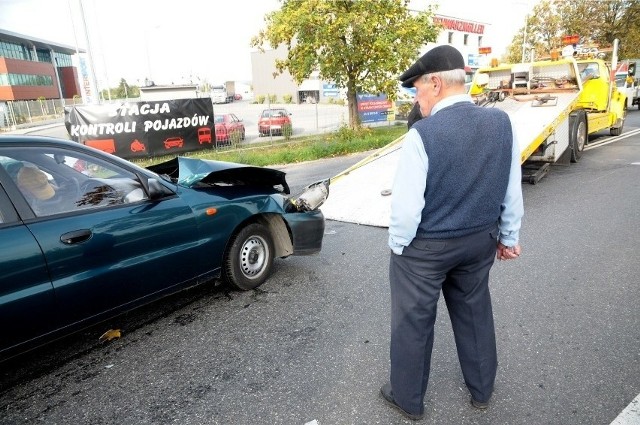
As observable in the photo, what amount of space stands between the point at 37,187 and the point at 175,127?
37.5 ft

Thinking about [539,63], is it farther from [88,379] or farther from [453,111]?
[88,379]

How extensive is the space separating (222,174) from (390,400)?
2270mm

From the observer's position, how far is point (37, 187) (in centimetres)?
281

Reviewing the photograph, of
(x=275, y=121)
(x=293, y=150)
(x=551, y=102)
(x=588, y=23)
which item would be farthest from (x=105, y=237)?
(x=588, y=23)

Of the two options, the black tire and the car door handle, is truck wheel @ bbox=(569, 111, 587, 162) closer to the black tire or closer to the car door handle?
the black tire

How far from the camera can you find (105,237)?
2.90 metres

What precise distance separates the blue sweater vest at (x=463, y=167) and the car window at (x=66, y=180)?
2202 millimetres

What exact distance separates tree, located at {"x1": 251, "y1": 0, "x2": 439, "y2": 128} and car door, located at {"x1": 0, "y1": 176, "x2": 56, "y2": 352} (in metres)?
12.5

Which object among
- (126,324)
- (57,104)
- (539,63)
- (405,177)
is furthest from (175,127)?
(57,104)

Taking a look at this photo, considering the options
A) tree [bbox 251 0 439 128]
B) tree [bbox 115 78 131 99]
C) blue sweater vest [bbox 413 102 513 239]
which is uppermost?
tree [bbox 115 78 131 99]

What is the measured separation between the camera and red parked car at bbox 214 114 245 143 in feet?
50.2

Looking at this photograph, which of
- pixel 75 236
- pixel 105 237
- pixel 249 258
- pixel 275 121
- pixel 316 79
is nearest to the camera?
pixel 75 236

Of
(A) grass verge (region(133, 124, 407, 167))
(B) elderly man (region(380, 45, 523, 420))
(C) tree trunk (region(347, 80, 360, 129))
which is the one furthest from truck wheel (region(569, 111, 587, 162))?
(C) tree trunk (region(347, 80, 360, 129))

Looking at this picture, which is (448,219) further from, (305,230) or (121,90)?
(121,90)
